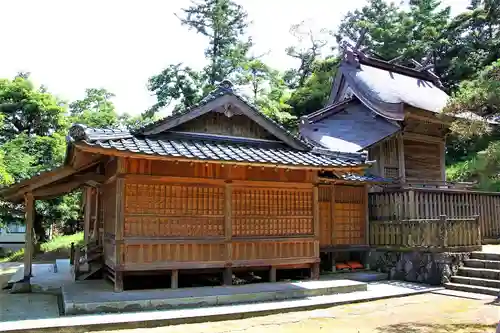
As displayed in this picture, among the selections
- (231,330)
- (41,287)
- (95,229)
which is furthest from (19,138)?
(231,330)

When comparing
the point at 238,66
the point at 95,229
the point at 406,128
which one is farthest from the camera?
the point at 238,66

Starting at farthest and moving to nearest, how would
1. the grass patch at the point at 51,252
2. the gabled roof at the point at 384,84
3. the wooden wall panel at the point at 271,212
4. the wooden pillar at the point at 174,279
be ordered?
the grass patch at the point at 51,252 < the gabled roof at the point at 384,84 < the wooden wall panel at the point at 271,212 < the wooden pillar at the point at 174,279

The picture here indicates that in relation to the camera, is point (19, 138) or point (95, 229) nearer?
point (95, 229)

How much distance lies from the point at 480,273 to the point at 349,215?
4236 millimetres

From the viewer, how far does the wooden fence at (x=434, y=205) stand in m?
14.6

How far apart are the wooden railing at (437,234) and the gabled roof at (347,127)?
4047mm

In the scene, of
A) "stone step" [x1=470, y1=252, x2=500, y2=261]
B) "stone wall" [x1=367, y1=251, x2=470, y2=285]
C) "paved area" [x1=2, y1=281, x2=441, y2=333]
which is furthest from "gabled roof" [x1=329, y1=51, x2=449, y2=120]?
"paved area" [x1=2, y1=281, x2=441, y2=333]

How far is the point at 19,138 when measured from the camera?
22.4m

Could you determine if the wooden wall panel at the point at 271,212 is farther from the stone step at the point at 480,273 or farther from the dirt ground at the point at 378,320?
the stone step at the point at 480,273

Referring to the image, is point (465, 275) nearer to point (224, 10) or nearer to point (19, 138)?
point (19, 138)

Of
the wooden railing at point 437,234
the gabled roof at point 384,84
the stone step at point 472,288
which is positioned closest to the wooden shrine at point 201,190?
the wooden railing at point 437,234

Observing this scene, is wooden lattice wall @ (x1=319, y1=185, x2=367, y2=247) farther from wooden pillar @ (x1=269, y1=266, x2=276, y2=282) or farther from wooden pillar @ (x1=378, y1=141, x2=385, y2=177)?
wooden pillar @ (x1=378, y1=141, x2=385, y2=177)

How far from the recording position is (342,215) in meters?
14.7

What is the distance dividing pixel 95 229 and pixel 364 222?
887 centimetres
